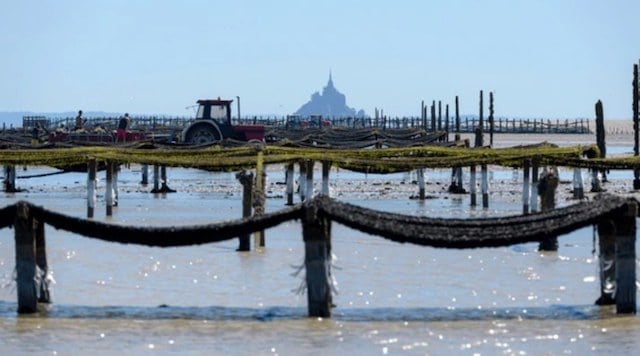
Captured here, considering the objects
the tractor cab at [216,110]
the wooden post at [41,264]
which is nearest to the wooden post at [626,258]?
the wooden post at [41,264]

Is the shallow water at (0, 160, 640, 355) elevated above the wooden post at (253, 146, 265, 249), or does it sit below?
below

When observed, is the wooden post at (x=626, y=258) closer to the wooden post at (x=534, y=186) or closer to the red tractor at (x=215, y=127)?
the wooden post at (x=534, y=186)

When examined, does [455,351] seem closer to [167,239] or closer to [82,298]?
[167,239]

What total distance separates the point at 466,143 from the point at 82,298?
29.8 metres

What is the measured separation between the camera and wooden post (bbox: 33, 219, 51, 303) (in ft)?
52.4

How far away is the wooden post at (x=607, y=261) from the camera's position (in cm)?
1606

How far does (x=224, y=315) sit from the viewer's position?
15.9 metres

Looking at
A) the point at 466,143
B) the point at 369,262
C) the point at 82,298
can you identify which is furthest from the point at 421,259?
the point at 466,143

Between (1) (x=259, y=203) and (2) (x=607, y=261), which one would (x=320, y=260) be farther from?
(1) (x=259, y=203)

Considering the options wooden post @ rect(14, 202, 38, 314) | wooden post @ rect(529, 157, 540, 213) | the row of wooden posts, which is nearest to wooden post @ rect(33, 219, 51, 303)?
the row of wooden posts

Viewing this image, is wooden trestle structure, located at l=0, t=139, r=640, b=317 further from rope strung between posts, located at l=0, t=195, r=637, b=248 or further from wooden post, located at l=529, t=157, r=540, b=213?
wooden post, located at l=529, t=157, r=540, b=213

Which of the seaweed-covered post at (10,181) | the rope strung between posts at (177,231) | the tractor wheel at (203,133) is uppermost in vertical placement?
the rope strung between posts at (177,231)

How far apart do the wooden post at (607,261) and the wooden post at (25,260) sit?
5.87 meters

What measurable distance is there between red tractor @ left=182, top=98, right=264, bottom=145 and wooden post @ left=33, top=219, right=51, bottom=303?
131 feet
